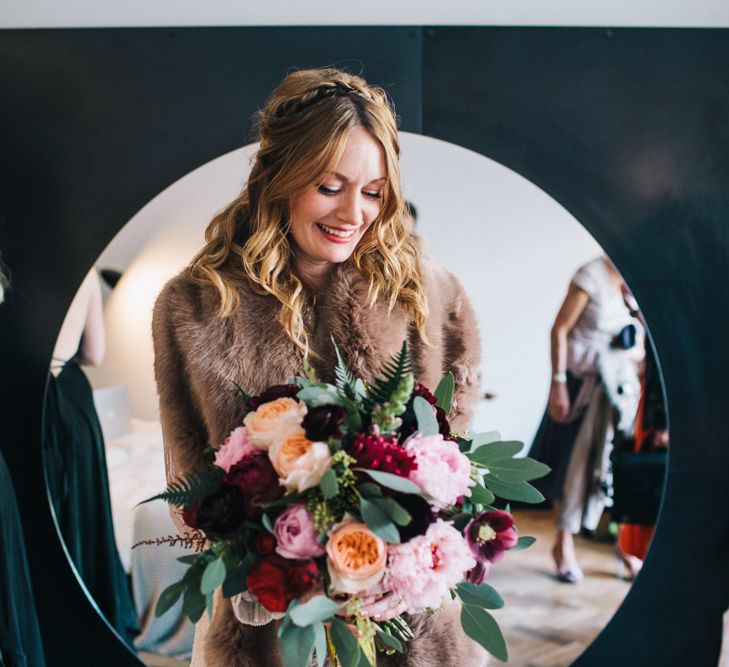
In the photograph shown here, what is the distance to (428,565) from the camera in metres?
1.04

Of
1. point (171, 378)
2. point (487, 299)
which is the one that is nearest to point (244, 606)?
point (171, 378)

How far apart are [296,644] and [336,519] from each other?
17cm

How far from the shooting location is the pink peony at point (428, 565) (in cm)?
103

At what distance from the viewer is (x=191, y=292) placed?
1.61 m

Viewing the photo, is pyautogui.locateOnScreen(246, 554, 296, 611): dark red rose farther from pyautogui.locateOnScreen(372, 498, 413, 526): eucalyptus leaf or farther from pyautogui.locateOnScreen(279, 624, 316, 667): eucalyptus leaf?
pyautogui.locateOnScreen(372, 498, 413, 526): eucalyptus leaf

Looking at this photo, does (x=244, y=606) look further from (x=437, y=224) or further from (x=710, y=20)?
(x=710, y=20)

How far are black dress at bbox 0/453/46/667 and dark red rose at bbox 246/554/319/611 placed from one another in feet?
3.64

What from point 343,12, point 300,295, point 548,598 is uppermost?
point 343,12

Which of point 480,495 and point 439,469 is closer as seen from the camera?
point 439,469

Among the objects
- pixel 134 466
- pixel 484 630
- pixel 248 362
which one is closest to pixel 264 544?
pixel 484 630

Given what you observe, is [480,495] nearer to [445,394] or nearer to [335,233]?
[445,394]

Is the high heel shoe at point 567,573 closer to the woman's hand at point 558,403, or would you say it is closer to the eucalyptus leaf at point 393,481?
the woman's hand at point 558,403

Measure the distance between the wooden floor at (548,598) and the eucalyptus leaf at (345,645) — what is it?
1.09m

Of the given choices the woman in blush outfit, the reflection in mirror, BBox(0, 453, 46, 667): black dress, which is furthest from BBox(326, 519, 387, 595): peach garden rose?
BBox(0, 453, 46, 667): black dress
